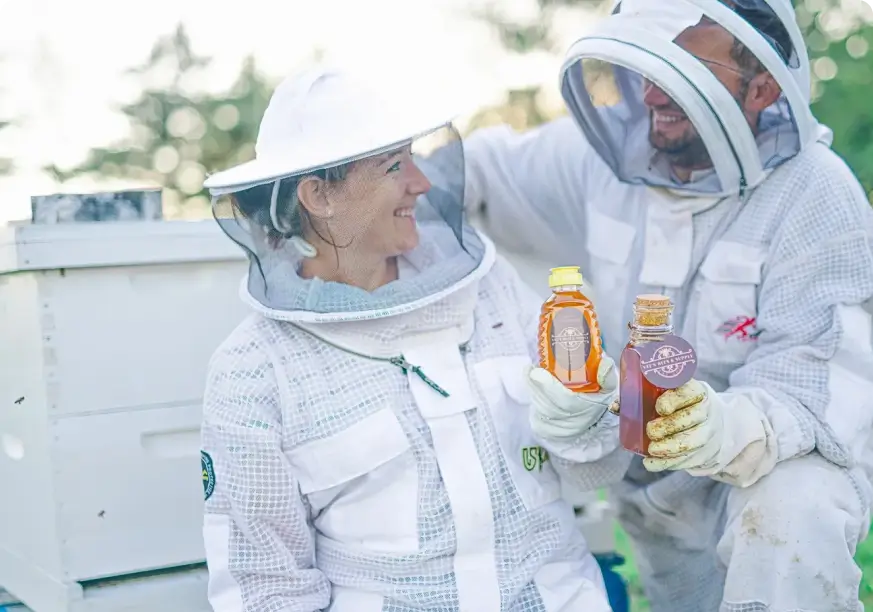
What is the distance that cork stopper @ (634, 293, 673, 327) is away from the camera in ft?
5.14

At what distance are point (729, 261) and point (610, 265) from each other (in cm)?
30

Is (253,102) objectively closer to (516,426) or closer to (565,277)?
(516,426)

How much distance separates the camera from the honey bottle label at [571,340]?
5.40 ft

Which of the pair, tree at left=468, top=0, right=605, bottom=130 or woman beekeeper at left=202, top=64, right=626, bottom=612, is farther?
tree at left=468, top=0, right=605, bottom=130

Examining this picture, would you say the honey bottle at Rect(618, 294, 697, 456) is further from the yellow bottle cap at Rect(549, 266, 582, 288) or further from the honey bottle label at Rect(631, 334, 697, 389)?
the yellow bottle cap at Rect(549, 266, 582, 288)

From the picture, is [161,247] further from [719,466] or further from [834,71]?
[834,71]

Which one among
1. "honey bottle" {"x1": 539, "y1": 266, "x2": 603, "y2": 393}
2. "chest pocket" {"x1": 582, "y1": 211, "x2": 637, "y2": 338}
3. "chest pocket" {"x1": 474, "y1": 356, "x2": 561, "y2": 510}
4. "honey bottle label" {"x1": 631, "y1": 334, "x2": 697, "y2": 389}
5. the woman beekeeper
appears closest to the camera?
"honey bottle label" {"x1": 631, "y1": 334, "x2": 697, "y2": 389}

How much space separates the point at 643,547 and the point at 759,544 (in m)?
0.63

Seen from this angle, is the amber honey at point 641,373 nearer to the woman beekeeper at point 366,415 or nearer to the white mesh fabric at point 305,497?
the woman beekeeper at point 366,415

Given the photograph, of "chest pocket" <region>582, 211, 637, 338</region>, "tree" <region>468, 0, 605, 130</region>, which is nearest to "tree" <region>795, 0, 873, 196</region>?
"tree" <region>468, 0, 605, 130</region>

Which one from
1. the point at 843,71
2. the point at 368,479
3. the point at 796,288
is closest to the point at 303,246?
the point at 368,479

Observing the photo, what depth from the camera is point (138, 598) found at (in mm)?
2146

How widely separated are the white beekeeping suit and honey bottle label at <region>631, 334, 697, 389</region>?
0.11 m

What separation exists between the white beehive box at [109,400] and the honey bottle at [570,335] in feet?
2.73
